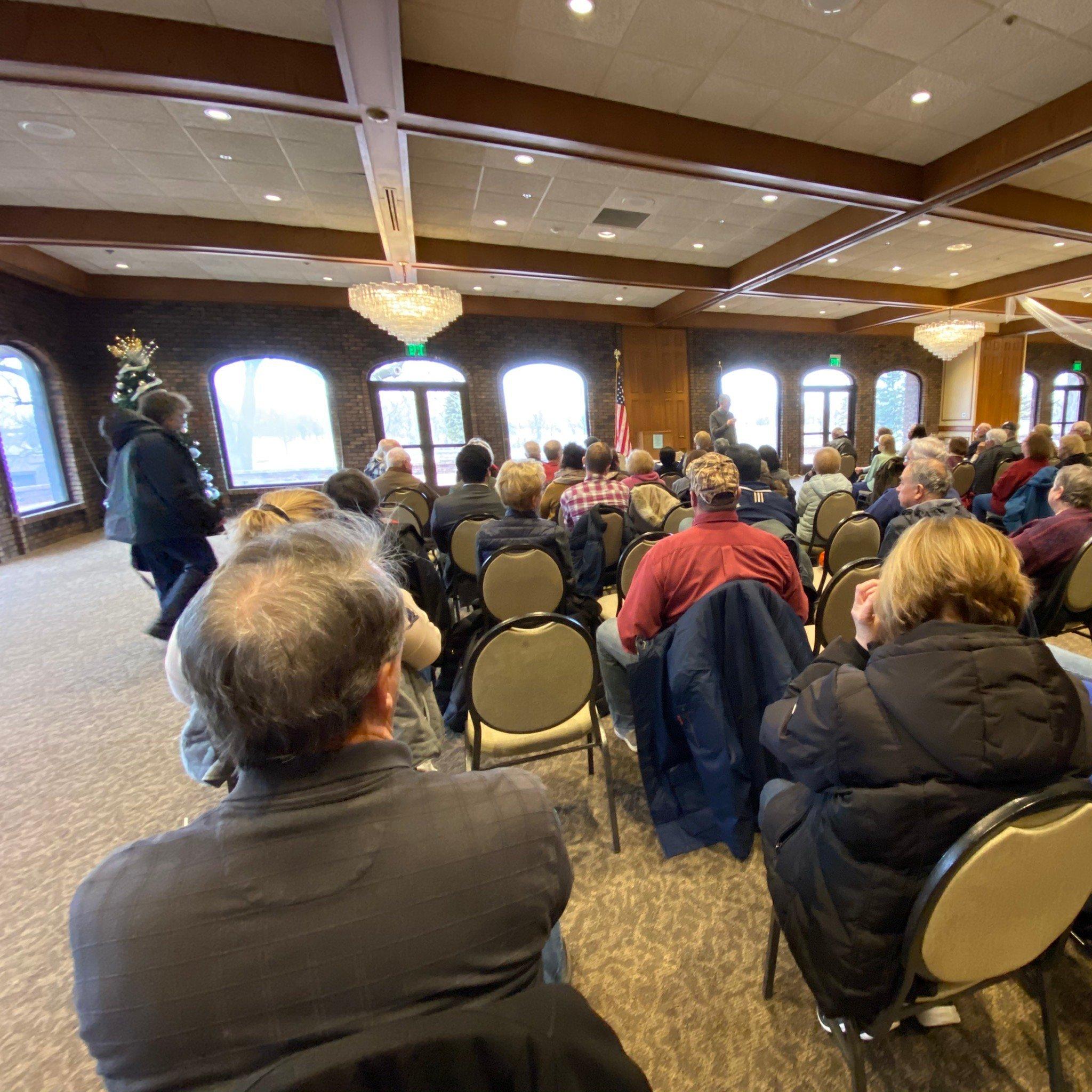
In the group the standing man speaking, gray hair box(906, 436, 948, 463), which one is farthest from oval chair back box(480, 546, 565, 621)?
the standing man speaking

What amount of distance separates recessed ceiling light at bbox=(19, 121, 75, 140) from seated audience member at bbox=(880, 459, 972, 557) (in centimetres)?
589

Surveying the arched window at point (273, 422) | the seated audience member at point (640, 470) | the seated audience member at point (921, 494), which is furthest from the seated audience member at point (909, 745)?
the arched window at point (273, 422)

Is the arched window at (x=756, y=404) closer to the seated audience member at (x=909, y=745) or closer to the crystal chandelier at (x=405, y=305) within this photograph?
the crystal chandelier at (x=405, y=305)

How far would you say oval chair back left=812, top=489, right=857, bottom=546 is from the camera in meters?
4.00

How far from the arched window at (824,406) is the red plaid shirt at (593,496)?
33.4 feet

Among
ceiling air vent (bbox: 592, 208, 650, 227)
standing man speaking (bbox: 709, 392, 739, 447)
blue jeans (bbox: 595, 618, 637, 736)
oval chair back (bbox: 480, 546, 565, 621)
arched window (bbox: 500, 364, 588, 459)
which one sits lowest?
blue jeans (bbox: 595, 618, 637, 736)

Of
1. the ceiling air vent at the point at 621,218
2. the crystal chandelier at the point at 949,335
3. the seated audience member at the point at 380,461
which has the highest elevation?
the ceiling air vent at the point at 621,218

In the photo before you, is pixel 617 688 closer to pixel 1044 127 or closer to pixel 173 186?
pixel 1044 127

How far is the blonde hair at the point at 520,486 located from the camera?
2475 mm

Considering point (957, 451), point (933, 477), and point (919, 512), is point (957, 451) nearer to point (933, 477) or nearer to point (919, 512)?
point (933, 477)

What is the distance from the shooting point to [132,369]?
21.9ft

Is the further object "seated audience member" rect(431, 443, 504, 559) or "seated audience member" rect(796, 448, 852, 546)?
"seated audience member" rect(796, 448, 852, 546)

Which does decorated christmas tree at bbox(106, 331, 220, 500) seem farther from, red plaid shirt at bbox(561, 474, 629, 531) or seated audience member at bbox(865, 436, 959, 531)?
seated audience member at bbox(865, 436, 959, 531)

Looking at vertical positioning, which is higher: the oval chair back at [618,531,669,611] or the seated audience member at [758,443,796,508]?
the seated audience member at [758,443,796,508]
